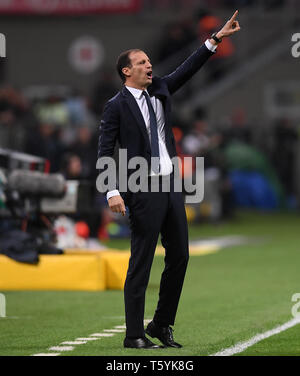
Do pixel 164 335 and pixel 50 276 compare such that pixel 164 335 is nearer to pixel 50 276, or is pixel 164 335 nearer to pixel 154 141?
pixel 154 141

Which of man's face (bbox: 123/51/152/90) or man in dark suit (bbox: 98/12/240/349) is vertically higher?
man's face (bbox: 123/51/152/90)

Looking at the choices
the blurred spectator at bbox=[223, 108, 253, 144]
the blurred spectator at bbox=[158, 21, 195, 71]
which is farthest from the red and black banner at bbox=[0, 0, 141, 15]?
the blurred spectator at bbox=[223, 108, 253, 144]

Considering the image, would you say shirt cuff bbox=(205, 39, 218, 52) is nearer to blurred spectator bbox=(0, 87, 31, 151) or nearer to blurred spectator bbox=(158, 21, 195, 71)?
blurred spectator bbox=(0, 87, 31, 151)

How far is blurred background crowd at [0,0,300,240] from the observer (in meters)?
24.7

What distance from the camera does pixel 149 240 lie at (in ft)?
27.1

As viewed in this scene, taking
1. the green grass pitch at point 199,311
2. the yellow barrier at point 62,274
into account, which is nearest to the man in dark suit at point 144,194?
the green grass pitch at point 199,311

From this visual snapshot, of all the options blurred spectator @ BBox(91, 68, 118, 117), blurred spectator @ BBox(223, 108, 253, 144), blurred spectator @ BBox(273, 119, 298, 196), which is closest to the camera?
blurred spectator @ BBox(91, 68, 118, 117)

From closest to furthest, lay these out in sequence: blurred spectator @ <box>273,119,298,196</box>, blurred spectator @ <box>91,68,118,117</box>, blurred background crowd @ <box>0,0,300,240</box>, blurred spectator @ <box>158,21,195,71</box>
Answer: blurred background crowd @ <box>0,0,300,240</box> < blurred spectator @ <box>91,68,118,117</box> < blurred spectator @ <box>158,21,195,71</box> < blurred spectator @ <box>273,119,298,196</box>

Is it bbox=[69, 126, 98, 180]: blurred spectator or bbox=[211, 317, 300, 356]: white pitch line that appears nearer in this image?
bbox=[211, 317, 300, 356]: white pitch line

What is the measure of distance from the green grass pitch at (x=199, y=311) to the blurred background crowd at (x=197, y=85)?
26.9ft

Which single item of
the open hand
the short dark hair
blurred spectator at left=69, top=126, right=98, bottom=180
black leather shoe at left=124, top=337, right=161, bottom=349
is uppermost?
the short dark hair

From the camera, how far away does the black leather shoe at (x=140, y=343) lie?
8242mm
